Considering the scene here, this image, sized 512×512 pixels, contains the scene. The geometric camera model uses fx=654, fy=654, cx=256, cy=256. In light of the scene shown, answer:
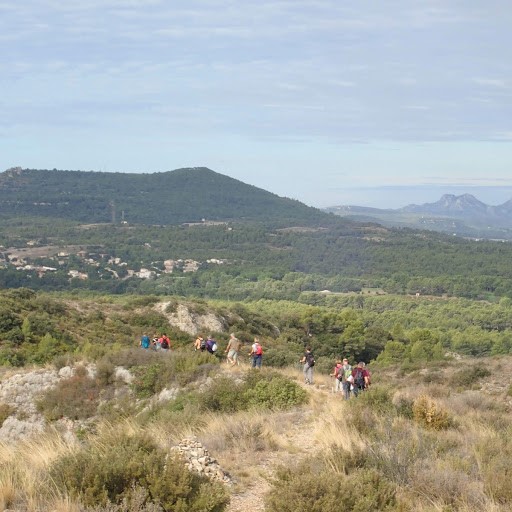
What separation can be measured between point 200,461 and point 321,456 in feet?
4.43

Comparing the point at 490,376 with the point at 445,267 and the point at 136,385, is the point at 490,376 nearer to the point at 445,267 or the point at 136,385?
the point at 136,385

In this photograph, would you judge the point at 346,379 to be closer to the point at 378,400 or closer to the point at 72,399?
the point at 378,400

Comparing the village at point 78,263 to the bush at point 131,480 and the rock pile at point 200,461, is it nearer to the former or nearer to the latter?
the rock pile at point 200,461

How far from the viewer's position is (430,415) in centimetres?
1061

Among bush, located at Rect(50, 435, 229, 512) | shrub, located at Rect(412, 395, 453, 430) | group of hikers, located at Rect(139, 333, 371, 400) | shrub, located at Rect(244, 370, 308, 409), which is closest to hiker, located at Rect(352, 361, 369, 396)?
group of hikers, located at Rect(139, 333, 371, 400)

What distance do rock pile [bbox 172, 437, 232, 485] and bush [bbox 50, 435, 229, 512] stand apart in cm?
100

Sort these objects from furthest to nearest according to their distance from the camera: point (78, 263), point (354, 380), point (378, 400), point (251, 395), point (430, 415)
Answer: point (78, 263) < point (354, 380) < point (251, 395) < point (378, 400) < point (430, 415)

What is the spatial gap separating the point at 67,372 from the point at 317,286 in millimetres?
100548

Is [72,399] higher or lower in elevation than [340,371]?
lower

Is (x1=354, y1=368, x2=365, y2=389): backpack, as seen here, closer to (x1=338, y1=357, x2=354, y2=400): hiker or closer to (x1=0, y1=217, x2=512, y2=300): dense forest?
(x1=338, y1=357, x2=354, y2=400): hiker

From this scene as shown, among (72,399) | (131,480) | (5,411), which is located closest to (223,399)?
(72,399)

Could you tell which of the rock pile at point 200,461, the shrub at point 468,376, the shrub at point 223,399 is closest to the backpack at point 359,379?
the shrub at point 223,399

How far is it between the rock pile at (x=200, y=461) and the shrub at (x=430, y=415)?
4.36m

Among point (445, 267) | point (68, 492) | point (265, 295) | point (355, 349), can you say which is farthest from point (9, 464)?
point (445, 267)
